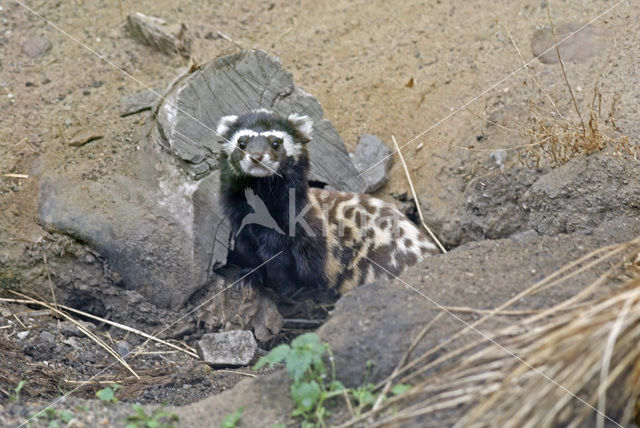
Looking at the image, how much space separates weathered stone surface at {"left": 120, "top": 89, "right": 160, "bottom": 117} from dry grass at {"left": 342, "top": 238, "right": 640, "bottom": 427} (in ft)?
10.8

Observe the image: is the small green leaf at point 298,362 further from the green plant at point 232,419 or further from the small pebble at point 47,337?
the small pebble at point 47,337

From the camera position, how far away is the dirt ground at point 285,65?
4.54 metres

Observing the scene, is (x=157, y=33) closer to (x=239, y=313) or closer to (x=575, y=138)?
(x=239, y=313)

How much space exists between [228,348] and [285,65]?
127 inches

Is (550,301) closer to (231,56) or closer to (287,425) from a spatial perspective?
(287,425)

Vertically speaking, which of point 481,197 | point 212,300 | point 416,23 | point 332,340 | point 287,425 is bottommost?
point 212,300

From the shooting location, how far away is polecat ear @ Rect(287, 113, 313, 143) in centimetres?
490

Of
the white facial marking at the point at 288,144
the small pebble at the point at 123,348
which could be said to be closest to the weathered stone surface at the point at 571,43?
the white facial marking at the point at 288,144

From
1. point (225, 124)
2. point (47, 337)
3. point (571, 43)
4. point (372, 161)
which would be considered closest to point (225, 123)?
point (225, 124)

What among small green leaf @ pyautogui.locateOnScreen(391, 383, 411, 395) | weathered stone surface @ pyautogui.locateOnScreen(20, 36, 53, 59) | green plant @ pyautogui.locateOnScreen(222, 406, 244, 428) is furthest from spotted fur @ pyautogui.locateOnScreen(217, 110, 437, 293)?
weathered stone surface @ pyautogui.locateOnScreen(20, 36, 53, 59)

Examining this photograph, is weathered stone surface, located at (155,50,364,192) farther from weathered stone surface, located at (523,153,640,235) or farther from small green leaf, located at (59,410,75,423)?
small green leaf, located at (59,410,75,423)

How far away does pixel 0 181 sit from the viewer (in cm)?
493

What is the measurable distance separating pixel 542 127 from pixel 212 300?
2685mm

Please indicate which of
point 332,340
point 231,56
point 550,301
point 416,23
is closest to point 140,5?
point 231,56
